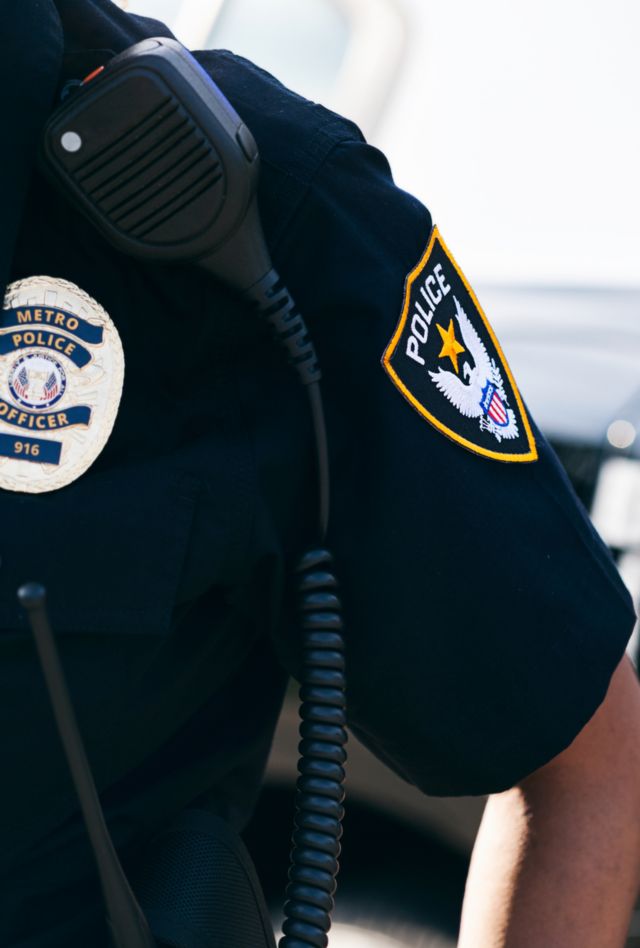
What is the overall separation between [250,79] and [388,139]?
2001 mm

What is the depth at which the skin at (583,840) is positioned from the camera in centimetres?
98

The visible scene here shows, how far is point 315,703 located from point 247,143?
1.23 ft

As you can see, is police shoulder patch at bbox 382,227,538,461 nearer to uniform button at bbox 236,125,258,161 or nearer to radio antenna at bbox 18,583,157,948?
uniform button at bbox 236,125,258,161

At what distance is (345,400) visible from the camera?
0.89 meters

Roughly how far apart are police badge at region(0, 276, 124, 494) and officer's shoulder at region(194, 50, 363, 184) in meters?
0.16

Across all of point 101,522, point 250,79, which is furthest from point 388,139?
point 101,522

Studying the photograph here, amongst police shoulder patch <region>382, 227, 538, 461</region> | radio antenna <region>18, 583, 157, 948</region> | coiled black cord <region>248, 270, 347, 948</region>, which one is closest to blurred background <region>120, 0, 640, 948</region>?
police shoulder patch <region>382, 227, 538, 461</region>

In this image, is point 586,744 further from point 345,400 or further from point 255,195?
point 255,195

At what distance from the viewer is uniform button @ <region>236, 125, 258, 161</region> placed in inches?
31.9

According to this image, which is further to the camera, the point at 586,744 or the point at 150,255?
the point at 586,744

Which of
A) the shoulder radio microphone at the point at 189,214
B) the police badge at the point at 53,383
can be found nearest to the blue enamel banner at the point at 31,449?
the police badge at the point at 53,383

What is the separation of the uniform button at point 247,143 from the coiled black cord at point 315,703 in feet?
Result: 0.25

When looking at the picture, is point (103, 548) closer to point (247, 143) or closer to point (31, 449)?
point (31, 449)

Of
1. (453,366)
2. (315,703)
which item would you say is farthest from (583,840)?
(453,366)
